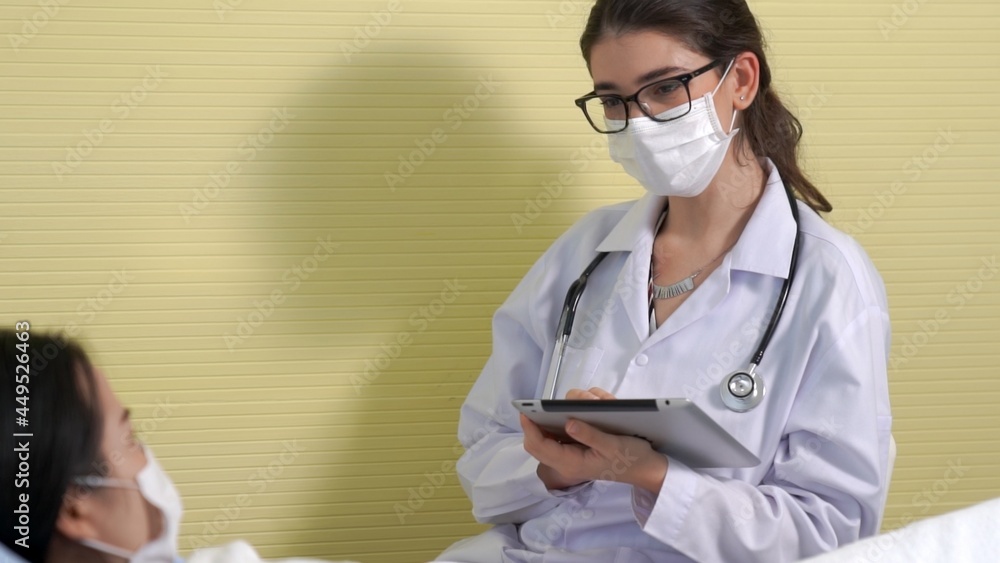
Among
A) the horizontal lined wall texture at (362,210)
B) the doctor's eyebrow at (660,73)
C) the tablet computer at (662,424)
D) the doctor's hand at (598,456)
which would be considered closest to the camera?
the tablet computer at (662,424)

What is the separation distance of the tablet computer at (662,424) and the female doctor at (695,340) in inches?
1.1

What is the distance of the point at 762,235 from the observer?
4.84 ft

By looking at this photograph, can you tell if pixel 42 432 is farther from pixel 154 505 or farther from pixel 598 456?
pixel 598 456

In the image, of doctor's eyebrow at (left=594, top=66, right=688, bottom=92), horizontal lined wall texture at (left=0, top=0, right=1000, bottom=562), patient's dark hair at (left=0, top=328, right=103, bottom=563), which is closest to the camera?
patient's dark hair at (left=0, top=328, right=103, bottom=563)

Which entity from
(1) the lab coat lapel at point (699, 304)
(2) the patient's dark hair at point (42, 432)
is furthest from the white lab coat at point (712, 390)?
(2) the patient's dark hair at point (42, 432)

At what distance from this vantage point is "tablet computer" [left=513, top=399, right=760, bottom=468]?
115cm

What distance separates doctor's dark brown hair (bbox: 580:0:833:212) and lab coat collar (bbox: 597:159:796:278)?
0.05m

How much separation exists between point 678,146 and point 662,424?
46cm

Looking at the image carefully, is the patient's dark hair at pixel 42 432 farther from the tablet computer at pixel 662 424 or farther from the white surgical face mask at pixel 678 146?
the white surgical face mask at pixel 678 146

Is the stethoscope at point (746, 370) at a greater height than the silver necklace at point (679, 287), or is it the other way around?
the silver necklace at point (679, 287)

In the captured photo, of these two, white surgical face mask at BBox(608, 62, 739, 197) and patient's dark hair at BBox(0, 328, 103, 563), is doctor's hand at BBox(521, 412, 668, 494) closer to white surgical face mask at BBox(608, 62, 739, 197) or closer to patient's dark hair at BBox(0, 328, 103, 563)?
white surgical face mask at BBox(608, 62, 739, 197)

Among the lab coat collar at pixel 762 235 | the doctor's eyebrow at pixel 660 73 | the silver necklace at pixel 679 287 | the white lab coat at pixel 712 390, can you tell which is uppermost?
the doctor's eyebrow at pixel 660 73

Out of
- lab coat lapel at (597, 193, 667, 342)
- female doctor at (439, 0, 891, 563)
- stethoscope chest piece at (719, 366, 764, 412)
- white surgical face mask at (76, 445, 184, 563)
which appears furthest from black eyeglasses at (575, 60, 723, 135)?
white surgical face mask at (76, 445, 184, 563)

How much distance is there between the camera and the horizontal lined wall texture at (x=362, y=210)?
1707mm
